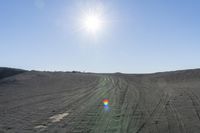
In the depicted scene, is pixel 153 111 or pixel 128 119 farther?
pixel 153 111

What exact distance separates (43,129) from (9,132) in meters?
1.08

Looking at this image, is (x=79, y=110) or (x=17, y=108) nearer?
(x=79, y=110)

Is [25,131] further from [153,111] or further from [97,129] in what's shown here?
[153,111]

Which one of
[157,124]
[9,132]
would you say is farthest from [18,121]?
[157,124]

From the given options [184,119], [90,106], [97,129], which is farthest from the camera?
[90,106]

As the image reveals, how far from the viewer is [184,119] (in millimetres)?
7918

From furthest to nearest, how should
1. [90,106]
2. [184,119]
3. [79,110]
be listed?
[90,106] → [79,110] → [184,119]

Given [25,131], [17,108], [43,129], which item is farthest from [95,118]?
[17,108]

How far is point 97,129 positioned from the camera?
693cm

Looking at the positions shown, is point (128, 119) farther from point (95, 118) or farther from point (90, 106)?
point (90, 106)

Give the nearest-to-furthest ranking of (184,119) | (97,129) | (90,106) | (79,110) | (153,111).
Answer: (97,129) < (184,119) < (153,111) < (79,110) < (90,106)

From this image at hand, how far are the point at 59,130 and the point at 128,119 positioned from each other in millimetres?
2505

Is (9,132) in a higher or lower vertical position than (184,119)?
lower

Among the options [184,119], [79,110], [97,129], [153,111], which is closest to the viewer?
[97,129]
